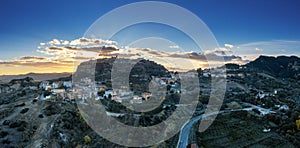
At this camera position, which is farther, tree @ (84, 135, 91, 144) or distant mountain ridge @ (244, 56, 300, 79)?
distant mountain ridge @ (244, 56, 300, 79)

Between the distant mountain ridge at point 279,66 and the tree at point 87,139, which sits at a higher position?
the distant mountain ridge at point 279,66

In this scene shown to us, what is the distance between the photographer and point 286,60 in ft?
208

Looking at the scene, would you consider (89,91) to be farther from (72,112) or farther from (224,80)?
(224,80)

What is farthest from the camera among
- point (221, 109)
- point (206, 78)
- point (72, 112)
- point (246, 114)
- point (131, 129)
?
point (206, 78)

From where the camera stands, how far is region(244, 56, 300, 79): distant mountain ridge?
180ft

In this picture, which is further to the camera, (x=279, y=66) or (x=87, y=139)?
(x=279, y=66)

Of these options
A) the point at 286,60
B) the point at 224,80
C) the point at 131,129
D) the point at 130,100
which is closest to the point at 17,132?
the point at 131,129

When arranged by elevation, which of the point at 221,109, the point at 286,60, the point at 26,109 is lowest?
the point at 221,109

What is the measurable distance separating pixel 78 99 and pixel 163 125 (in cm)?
974

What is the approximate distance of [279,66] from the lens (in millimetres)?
60594

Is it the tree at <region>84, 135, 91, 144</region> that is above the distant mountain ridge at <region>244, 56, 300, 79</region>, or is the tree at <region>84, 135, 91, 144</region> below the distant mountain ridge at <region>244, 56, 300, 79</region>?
below

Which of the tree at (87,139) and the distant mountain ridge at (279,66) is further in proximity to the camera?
the distant mountain ridge at (279,66)

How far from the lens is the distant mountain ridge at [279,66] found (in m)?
54.8

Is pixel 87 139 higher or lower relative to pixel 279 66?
lower
